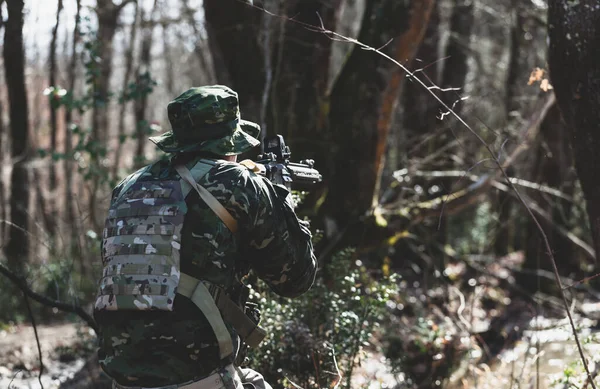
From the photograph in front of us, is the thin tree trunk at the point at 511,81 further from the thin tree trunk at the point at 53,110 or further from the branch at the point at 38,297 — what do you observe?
the branch at the point at 38,297

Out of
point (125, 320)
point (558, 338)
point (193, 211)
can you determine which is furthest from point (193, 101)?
point (558, 338)

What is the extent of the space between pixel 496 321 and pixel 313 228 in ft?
14.4

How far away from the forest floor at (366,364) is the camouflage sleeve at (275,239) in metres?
2.17

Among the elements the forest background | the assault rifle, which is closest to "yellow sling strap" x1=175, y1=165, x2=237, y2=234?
the assault rifle

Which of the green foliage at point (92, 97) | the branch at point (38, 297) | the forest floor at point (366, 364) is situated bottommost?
the forest floor at point (366, 364)

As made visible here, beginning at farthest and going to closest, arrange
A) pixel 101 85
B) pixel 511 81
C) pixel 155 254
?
pixel 511 81 < pixel 101 85 < pixel 155 254

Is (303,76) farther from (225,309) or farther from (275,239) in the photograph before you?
(225,309)

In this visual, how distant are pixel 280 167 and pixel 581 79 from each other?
2184mm

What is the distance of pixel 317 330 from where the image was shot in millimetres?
4738

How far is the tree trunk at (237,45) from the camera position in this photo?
260 inches

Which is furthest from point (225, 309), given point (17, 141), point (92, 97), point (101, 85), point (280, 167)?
point (17, 141)

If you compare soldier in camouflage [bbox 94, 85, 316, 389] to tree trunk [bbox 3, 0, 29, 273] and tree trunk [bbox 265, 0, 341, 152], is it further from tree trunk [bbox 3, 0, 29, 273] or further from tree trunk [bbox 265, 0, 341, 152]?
tree trunk [bbox 3, 0, 29, 273]

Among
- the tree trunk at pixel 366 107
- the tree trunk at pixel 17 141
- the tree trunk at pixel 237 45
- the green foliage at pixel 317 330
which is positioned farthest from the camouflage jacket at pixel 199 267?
the tree trunk at pixel 17 141

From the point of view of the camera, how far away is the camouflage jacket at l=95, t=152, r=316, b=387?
9.18ft
